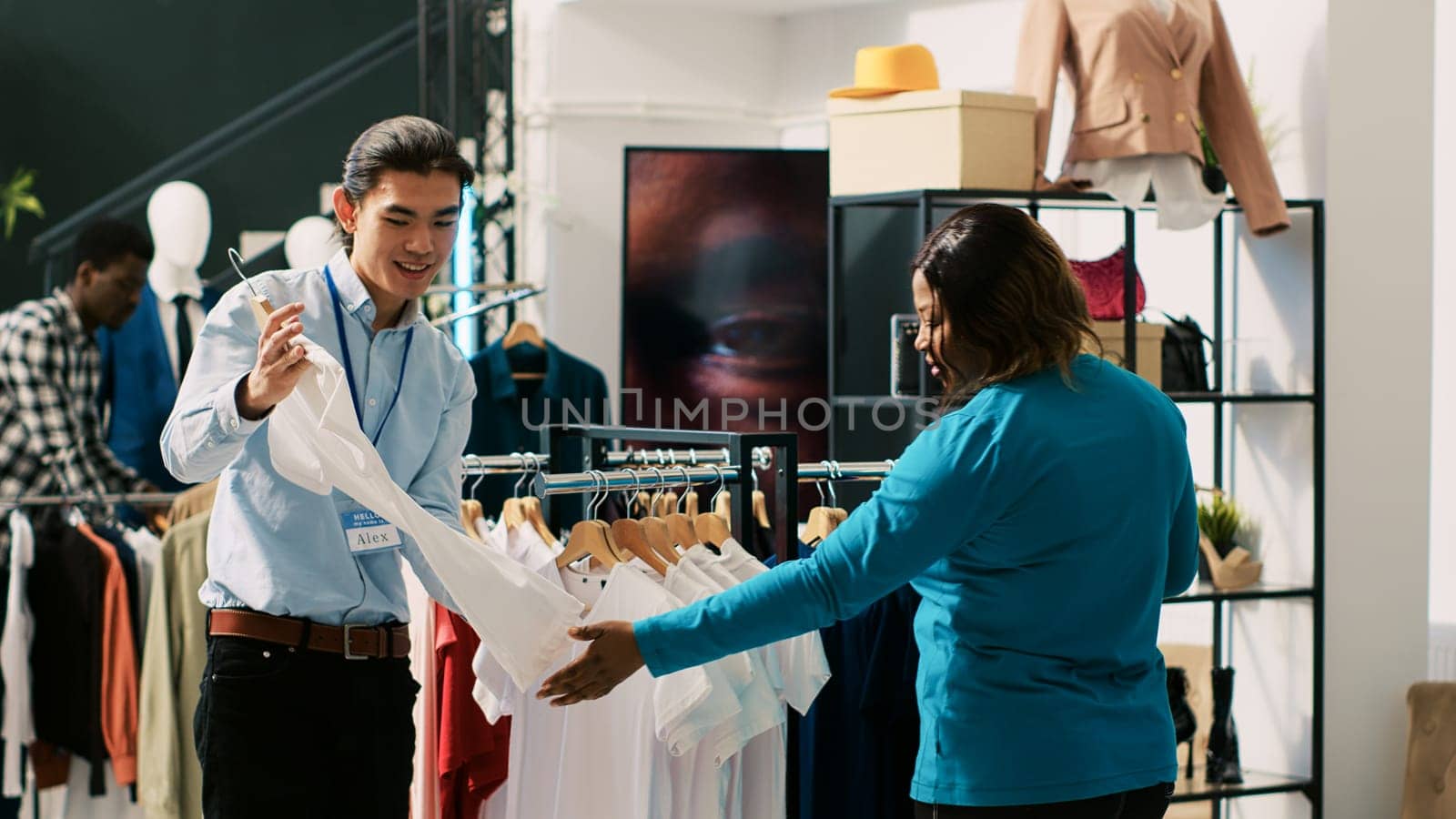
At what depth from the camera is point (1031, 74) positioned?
13.9ft

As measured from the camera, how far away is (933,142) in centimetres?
405

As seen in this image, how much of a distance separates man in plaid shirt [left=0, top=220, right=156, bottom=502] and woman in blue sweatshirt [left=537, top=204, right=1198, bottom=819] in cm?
319

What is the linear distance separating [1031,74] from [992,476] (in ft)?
8.44

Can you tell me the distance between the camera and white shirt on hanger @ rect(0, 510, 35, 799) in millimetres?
4125

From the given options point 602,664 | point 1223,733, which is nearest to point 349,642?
point 602,664

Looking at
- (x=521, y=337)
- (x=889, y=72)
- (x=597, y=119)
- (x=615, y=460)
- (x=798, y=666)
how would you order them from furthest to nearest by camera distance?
(x=597, y=119) < (x=521, y=337) < (x=889, y=72) < (x=615, y=460) < (x=798, y=666)

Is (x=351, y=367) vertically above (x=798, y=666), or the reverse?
(x=351, y=367)

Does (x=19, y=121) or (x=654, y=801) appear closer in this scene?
(x=654, y=801)

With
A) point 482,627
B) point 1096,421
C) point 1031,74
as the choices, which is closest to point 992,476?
point 1096,421

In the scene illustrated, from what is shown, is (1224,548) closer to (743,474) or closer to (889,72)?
(889,72)

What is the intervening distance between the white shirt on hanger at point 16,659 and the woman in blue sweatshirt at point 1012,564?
104 inches

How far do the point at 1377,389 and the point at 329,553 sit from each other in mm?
3469

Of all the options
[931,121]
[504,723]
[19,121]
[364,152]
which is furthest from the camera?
[19,121]

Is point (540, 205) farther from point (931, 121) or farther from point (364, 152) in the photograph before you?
point (364, 152)
